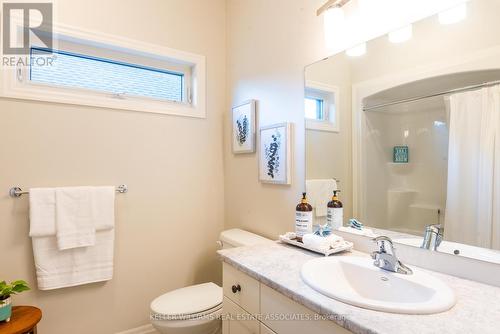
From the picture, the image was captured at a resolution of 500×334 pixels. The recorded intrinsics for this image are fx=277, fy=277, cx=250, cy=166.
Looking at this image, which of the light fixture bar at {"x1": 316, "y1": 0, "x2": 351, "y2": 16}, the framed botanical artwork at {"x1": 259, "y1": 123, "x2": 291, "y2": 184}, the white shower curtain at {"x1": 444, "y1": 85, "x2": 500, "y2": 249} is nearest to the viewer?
the white shower curtain at {"x1": 444, "y1": 85, "x2": 500, "y2": 249}

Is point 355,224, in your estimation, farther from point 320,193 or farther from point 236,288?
point 236,288

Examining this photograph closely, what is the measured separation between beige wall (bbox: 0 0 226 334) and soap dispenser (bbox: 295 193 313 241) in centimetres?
96

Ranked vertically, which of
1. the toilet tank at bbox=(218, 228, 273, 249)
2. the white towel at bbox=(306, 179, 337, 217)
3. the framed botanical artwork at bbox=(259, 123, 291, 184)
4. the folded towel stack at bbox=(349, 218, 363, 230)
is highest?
the framed botanical artwork at bbox=(259, 123, 291, 184)

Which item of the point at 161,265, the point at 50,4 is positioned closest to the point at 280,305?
the point at 161,265

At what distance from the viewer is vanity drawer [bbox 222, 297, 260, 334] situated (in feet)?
3.40

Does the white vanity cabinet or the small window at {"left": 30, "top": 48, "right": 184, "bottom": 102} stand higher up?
the small window at {"left": 30, "top": 48, "right": 184, "bottom": 102}

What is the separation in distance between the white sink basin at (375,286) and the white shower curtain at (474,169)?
219 millimetres

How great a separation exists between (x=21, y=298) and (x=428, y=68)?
226 cm

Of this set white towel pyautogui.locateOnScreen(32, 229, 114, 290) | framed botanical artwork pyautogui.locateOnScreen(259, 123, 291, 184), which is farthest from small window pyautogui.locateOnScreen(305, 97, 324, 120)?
white towel pyautogui.locateOnScreen(32, 229, 114, 290)

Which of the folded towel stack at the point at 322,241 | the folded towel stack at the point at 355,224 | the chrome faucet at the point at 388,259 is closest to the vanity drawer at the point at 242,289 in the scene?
the folded towel stack at the point at 322,241

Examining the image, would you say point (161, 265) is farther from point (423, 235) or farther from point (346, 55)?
point (346, 55)

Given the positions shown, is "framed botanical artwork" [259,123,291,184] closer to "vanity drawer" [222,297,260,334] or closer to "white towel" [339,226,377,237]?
"white towel" [339,226,377,237]

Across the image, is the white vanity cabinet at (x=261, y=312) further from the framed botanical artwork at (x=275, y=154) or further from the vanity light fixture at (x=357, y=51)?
the vanity light fixture at (x=357, y=51)

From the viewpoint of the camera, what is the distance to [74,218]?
5.16 ft
